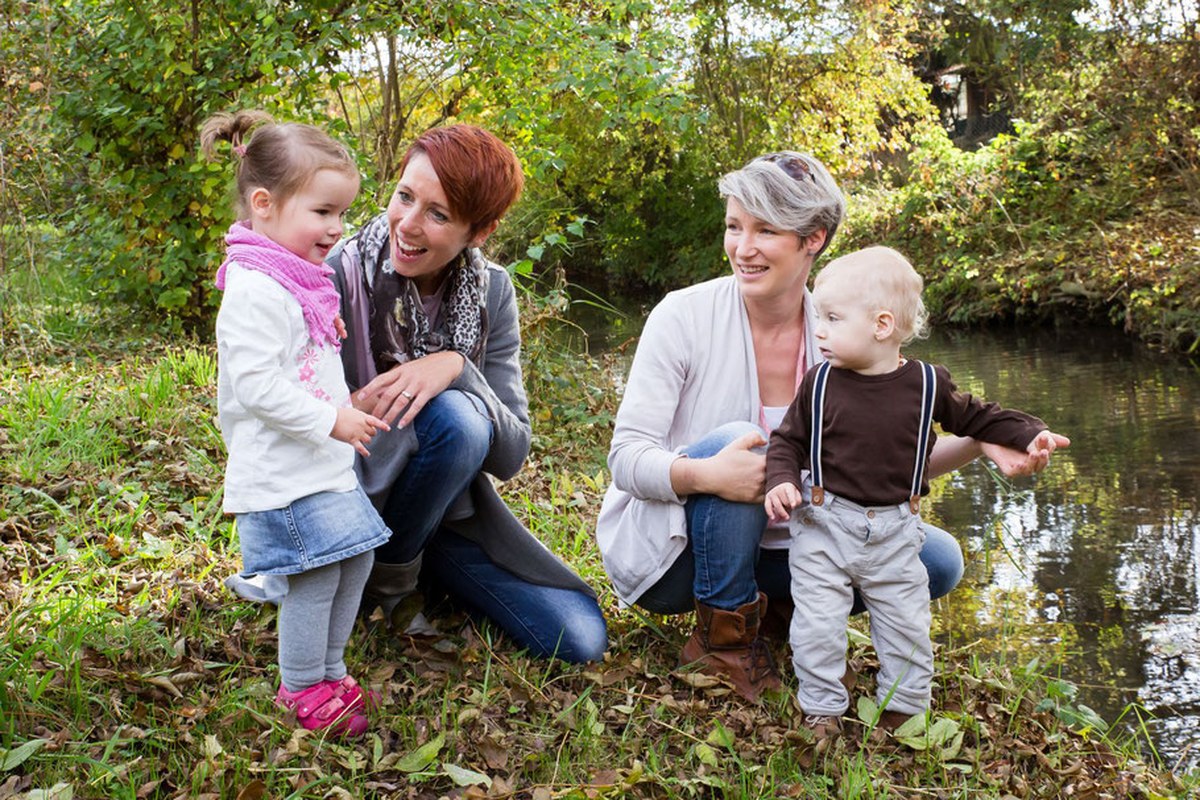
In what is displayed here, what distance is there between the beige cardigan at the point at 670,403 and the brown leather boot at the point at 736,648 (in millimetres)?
181

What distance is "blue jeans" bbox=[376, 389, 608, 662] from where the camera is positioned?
2.77m

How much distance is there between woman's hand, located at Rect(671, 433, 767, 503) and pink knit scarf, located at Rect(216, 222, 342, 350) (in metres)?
0.90

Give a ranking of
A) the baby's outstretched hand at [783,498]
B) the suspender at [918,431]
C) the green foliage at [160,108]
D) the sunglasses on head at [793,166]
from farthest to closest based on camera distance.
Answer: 1. the green foliage at [160,108]
2. the sunglasses on head at [793,166]
3. the suspender at [918,431]
4. the baby's outstretched hand at [783,498]

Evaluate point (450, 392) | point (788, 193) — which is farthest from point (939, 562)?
point (450, 392)

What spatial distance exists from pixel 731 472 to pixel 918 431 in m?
0.44

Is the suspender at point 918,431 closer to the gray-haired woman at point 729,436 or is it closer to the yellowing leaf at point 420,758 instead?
the gray-haired woman at point 729,436

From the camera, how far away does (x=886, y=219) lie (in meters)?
15.0

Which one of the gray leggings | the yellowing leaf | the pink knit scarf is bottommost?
the yellowing leaf

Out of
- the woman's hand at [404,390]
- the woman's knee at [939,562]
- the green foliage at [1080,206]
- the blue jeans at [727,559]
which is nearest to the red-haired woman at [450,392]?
the woman's hand at [404,390]

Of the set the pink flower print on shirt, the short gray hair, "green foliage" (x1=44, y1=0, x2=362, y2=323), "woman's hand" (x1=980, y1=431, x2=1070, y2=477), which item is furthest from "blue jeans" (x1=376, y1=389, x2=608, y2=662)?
"green foliage" (x1=44, y1=0, x2=362, y2=323)

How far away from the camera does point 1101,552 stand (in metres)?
4.88

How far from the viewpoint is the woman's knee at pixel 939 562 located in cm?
299

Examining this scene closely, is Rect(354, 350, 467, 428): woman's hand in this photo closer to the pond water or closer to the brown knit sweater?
the brown knit sweater

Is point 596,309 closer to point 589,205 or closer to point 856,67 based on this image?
point 856,67
